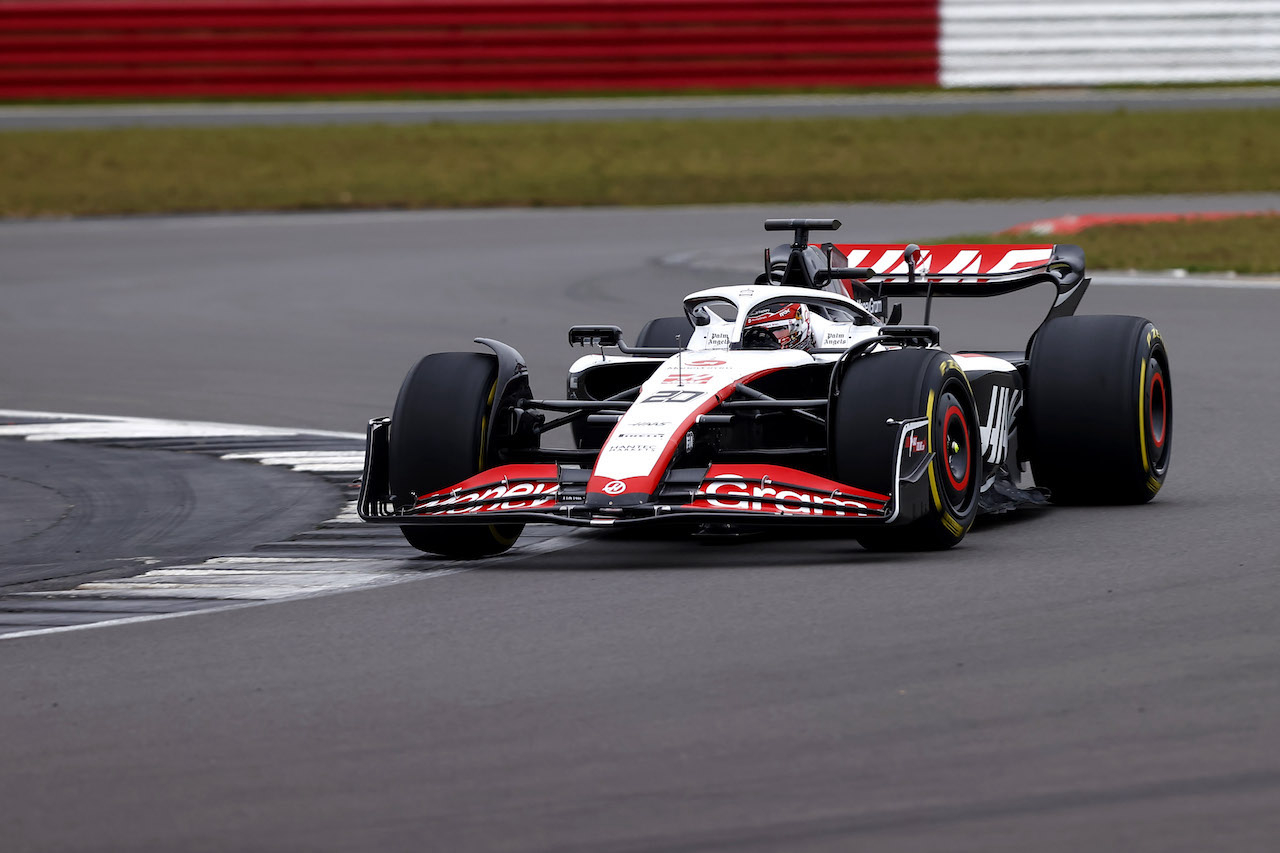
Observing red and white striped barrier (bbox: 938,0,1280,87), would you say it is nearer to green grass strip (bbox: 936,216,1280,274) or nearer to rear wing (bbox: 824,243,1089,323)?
green grass strip (bbox: 936,216,1280,274)

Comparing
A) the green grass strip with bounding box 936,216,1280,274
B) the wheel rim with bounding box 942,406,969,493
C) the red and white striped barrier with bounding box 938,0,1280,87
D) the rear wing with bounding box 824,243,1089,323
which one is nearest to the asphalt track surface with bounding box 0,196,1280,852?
the wheel rim with bounding box 942,406,969,493

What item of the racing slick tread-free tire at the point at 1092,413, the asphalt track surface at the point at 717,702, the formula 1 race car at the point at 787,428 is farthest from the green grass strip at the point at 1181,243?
the racing slick tread-free tire at the point at 1092,413

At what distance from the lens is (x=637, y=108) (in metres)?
33.8

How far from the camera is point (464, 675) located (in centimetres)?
610

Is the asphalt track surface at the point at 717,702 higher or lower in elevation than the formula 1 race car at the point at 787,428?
lower

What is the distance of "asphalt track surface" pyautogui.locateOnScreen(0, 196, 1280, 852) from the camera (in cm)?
473

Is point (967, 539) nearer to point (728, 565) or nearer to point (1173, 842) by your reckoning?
point (728, 565)

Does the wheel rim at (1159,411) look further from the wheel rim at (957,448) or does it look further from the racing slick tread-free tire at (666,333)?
the racing slick tread-free tire at (666,333)

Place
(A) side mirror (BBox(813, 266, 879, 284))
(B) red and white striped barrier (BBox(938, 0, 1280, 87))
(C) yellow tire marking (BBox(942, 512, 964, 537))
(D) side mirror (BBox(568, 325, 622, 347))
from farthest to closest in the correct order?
(B) red and white striped barrier (BBox(938, 0, 1280, 87)) < (A) side mirror (BBox(813, 266, 879, 284)) < (D) side mirror (BBox(568, 325, 622, 347)) < (C) yellow tire marking (BBox(942, 512, 964, 537))

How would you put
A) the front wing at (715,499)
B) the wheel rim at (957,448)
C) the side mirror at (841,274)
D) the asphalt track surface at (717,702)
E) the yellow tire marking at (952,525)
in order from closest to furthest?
1. the asphalt track surface at (717,702)
2. the front wing at (715,499)
3. the yellow tire marking at (952,525)
4. the wheel rim at (957,448)
5. the side mirror at (841,274)

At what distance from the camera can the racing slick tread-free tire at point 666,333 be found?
976 cm

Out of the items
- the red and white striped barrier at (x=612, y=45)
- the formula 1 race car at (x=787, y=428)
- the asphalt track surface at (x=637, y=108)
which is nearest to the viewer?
the formula 1 race car at (x=787, y=428)

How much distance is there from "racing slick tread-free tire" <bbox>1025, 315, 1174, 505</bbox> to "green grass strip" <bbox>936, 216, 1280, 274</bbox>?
32.2 ft

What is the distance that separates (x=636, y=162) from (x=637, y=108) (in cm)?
428
